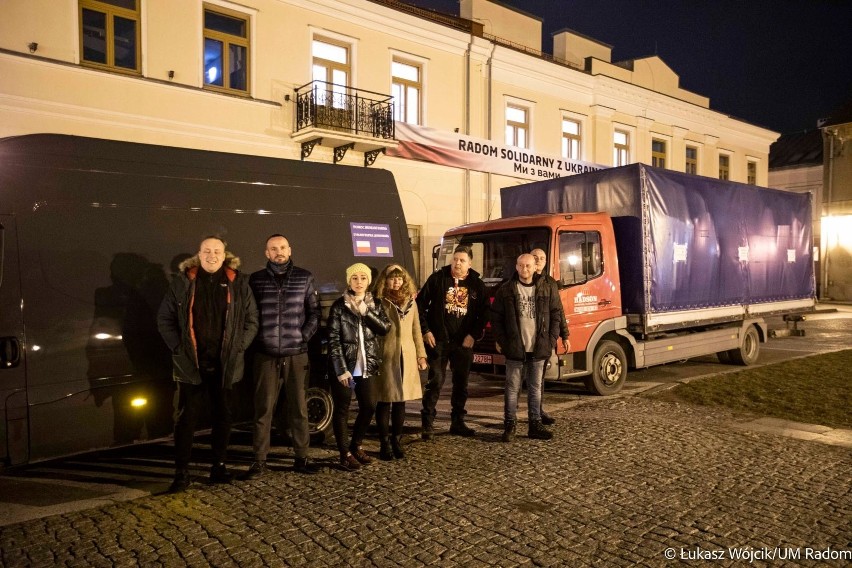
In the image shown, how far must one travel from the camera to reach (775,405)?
8.29 metres

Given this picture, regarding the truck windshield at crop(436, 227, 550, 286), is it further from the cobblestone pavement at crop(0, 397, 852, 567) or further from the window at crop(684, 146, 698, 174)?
the window at crop(684, 146, 698, 174)

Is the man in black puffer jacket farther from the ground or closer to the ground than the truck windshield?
closer to the ground

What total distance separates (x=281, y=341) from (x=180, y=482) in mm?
1258

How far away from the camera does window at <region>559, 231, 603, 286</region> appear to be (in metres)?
8.75

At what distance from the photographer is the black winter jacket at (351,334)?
17.9ft

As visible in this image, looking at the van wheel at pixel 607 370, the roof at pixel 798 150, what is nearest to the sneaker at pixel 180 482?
the van wheel at pixel 607 370

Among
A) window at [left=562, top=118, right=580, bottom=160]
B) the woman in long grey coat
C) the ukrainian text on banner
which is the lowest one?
the woman in long grey coat

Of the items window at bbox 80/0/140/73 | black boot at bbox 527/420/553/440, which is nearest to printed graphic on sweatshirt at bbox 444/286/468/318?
black boot at bbox 527/420/553/440

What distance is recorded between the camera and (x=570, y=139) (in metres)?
23.5

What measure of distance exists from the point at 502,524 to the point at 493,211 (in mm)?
16972

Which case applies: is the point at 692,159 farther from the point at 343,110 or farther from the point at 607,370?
the point at 607,370

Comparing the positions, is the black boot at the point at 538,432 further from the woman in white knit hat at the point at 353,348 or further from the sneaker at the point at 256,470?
the sneaker at the point at 256,470

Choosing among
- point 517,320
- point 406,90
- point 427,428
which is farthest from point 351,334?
point 406,90

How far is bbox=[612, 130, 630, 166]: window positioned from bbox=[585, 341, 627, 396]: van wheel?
54.8ft
